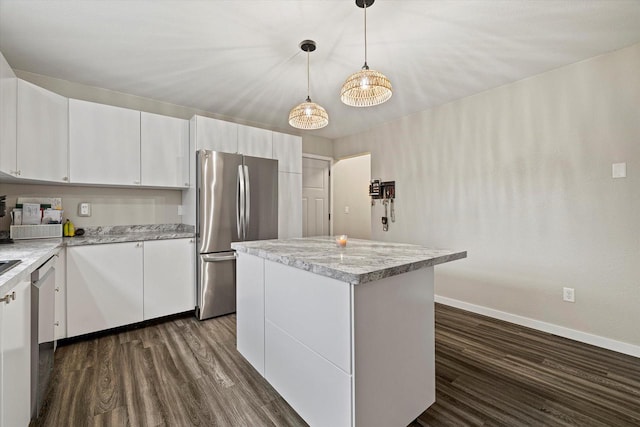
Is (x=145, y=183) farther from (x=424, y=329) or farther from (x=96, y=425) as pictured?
(x=424, y=329)

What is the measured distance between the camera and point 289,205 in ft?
12.8

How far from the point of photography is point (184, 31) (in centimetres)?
210

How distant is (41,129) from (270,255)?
2.38 m

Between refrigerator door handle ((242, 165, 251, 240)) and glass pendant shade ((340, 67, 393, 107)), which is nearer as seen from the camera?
glass pendant shade ((340, 67, 393, 107))

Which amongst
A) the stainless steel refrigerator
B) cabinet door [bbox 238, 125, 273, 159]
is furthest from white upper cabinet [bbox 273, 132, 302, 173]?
the stainless steel refrigerator

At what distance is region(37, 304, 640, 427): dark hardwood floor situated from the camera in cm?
163

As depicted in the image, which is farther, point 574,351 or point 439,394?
point 574,351

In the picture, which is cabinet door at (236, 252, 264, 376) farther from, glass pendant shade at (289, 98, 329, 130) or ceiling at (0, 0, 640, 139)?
ceiling at (0, 0, 640, 139)

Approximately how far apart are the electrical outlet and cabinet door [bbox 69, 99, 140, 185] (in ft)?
14.1

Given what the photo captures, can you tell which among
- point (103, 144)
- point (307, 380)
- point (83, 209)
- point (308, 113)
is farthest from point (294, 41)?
point (83, 209)

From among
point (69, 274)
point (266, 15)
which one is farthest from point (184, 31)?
point (69, 274)

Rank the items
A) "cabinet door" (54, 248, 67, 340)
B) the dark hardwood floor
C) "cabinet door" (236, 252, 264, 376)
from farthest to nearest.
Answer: "cabinet door" (54, 248, 67, 340) < "cabinet door" (236, 252, 264, 376) < the dark hardwood floor

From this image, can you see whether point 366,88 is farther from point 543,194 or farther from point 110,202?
point 110,202

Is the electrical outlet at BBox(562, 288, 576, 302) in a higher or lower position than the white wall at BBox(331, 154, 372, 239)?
lower
